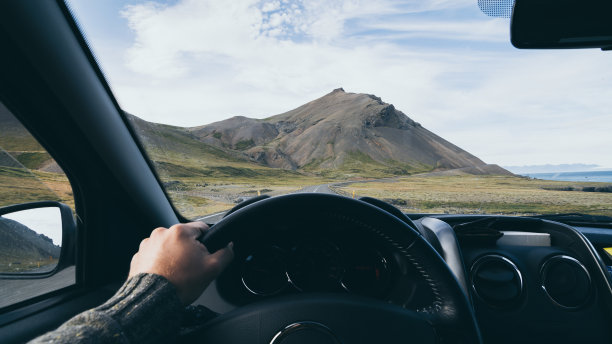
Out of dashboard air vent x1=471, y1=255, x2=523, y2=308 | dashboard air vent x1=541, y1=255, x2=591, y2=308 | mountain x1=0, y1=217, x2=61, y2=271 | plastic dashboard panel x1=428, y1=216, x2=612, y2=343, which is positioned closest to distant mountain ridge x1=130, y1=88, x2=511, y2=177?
mountain x1=0, y1=217, x2=61, y2=271

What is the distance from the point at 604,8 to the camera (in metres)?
1.96

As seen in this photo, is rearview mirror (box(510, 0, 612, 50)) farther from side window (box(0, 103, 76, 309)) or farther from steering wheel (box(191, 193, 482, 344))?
side window (box(0, 103, 76, 309))

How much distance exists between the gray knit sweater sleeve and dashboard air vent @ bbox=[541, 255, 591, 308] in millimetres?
2961

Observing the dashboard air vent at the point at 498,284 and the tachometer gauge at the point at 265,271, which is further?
the dashboard air vent at the point at 498,284

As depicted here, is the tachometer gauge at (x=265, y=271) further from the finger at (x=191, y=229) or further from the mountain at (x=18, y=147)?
the mountain at (x=18, y=147)

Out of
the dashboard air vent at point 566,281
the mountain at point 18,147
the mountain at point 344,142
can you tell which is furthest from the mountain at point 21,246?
the dashboard air vent at point 566,281

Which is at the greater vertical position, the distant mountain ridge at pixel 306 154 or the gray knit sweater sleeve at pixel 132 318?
the distant mountain ridge at pixel 306 154

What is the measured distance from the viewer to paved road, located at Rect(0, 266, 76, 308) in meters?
1.93

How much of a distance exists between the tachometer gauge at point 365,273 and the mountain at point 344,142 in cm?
330

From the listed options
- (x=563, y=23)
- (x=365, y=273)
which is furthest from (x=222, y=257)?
(x=563, y=23)

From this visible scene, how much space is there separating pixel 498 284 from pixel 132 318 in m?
2.80

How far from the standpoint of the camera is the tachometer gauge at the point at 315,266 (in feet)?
5.95

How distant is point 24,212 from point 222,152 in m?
3.80

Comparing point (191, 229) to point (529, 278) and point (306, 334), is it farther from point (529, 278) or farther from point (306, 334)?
point (529, 278)
